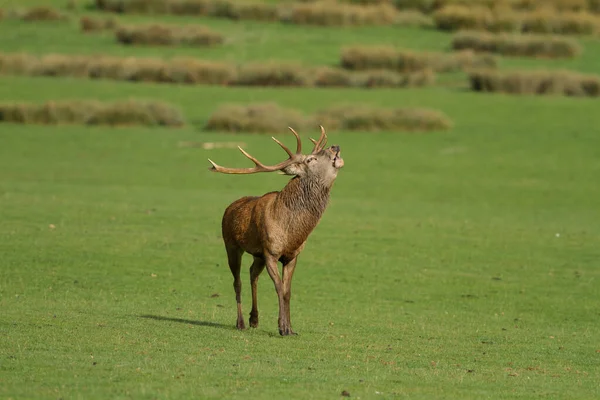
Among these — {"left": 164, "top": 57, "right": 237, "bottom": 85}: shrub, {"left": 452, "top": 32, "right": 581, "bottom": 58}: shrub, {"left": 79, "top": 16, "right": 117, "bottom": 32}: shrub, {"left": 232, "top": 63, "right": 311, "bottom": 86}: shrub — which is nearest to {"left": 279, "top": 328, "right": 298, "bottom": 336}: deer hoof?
{"left": 232, "top": 63, "right": 311, "bottom": 86}: shrub

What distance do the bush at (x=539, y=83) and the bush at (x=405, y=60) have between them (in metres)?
3.95

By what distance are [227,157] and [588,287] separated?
53.1 ft

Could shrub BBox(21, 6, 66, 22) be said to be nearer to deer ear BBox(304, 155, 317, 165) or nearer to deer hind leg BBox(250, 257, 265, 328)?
deer hind leg BBox(250, 257, 265, 328)

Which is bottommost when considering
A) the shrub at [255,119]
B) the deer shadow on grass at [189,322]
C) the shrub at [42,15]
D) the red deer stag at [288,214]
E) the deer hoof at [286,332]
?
the shrub at [255,119]

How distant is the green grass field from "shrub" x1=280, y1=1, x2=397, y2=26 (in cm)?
1401

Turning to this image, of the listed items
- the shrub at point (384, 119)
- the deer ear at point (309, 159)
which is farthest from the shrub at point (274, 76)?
the deer ear at point (309, 159)

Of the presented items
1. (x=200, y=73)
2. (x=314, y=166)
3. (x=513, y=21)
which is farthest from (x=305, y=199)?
(x=513, y=21)

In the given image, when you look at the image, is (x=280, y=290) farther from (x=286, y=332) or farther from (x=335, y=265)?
(x=335, y=265)

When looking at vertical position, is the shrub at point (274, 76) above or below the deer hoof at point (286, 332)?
below

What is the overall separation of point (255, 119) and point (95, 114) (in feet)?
Result: 17.0

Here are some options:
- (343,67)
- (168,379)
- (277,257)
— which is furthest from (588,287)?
(343,67)

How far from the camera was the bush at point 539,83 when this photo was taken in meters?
44.1

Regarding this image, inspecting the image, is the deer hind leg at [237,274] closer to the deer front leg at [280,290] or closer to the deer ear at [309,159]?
the deer front leg at [280,290]

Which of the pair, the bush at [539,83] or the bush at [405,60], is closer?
the bush at [539,83]
